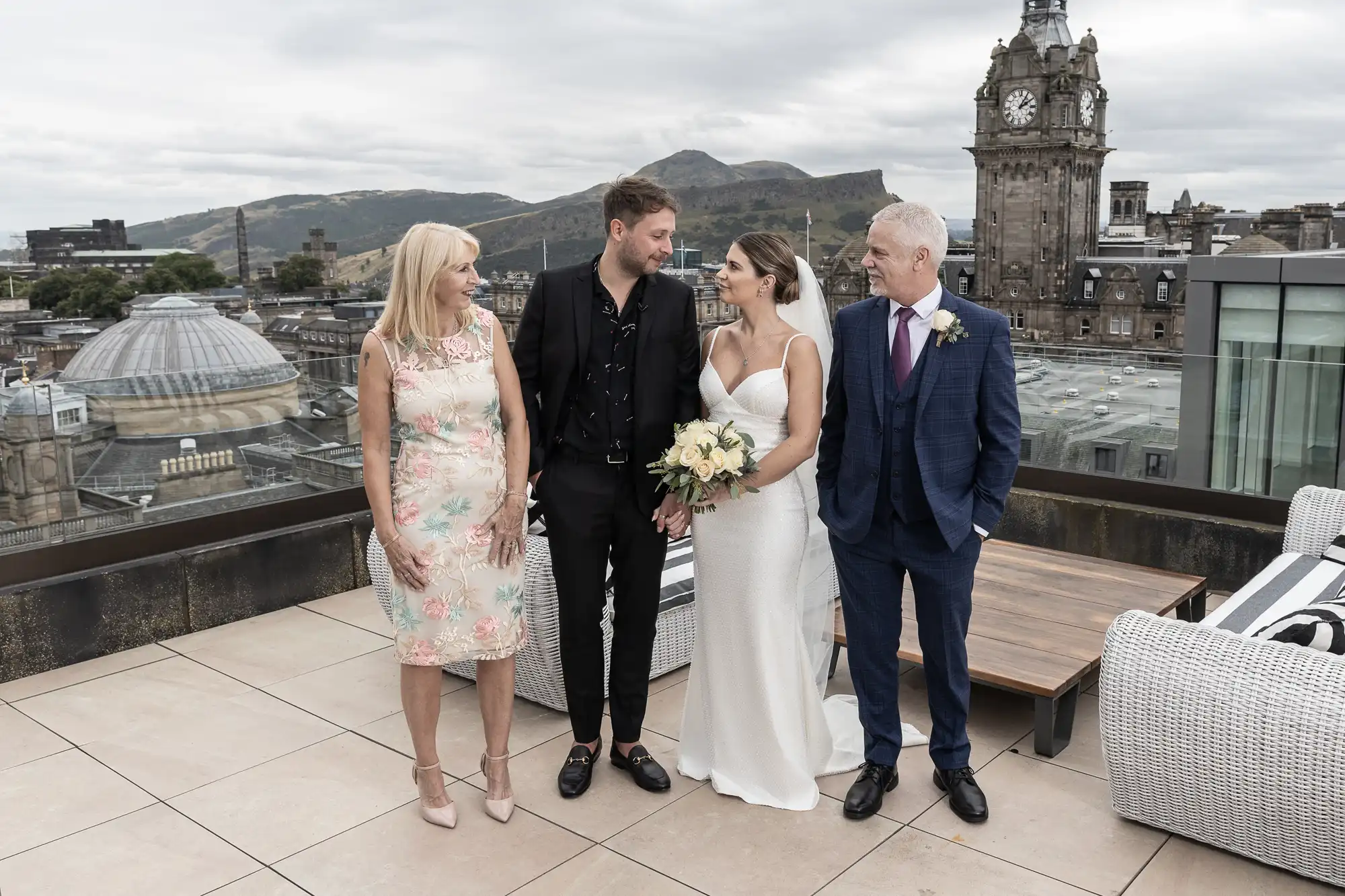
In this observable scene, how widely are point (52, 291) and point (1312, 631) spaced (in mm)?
119036

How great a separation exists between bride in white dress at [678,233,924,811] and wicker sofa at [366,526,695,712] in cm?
47

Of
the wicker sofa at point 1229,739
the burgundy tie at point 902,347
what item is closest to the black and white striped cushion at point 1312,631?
the wicker sofa at point 1229,739

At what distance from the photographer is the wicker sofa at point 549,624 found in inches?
151

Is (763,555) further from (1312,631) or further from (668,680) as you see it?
(1312,631)

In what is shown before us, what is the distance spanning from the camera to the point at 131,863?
2902mm

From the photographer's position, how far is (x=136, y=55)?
143 meters

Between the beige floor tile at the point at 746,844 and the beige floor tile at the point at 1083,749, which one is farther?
the beige floor tile at the point at 1083,749

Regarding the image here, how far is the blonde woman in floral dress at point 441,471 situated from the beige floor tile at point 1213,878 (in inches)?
71.3

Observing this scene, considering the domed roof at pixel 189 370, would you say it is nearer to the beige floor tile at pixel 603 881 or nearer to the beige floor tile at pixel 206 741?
the beige floor tile at pixel 206 741

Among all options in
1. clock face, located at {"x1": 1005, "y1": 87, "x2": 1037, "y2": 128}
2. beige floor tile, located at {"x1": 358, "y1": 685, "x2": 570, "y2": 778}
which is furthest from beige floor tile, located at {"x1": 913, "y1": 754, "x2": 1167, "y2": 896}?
clock face, located at {"x1": 1005, "y1": 87, "x2": 1037, "y2": 128}

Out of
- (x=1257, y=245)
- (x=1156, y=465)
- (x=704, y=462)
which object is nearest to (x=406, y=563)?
(x=704, y=462)

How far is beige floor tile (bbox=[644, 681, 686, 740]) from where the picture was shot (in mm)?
3787

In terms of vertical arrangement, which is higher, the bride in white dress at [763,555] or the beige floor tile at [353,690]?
the bride in white dress at [763,555]

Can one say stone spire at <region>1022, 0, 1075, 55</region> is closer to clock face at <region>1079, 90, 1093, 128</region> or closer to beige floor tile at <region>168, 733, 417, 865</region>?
clock face at <region>1079, 90, 1093, 128</region>
